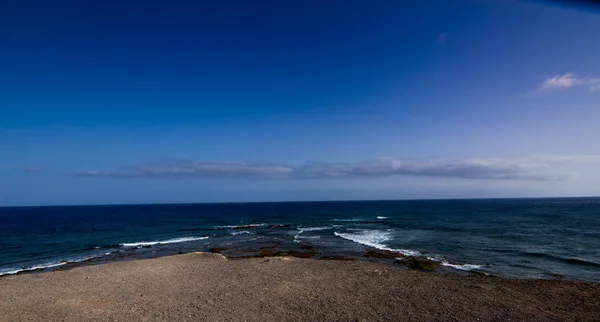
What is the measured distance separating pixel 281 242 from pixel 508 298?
28.4m

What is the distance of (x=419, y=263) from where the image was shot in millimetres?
26234

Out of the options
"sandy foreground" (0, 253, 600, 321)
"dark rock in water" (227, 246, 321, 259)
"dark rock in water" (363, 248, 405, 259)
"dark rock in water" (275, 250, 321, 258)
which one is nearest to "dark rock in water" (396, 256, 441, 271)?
"dark rock in water" (363, 248, 405, 259)

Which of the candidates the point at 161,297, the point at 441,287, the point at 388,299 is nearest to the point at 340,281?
the point at 388,299

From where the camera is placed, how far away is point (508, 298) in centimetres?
1595

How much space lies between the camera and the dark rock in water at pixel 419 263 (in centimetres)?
2480

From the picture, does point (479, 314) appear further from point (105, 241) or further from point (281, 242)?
point (105, 241)

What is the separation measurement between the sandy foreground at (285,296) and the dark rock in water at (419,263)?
12.8ft

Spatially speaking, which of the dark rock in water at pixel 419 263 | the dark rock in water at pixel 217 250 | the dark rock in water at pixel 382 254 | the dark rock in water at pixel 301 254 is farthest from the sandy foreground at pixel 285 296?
the dark rock in water at pixel 217 250

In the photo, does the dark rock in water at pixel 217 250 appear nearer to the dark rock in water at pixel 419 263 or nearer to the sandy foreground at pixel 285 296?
the sandy foreground at pixel 285 296

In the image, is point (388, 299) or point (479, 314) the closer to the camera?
point (479, 314)

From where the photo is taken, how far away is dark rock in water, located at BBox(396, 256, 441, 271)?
81.4ft

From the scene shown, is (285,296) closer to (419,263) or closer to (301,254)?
(419,263)

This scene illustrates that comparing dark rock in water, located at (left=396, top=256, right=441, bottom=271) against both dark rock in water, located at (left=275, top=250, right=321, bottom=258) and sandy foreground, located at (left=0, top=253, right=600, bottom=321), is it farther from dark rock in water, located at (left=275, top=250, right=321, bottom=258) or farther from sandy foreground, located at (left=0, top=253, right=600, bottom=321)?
dark rock in water, located at (left=275, top=250, right=321, bottom=258)

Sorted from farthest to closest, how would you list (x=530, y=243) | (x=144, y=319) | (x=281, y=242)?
(x=281, y=242)
(x=530, y=243)
(x=144, y=319)
